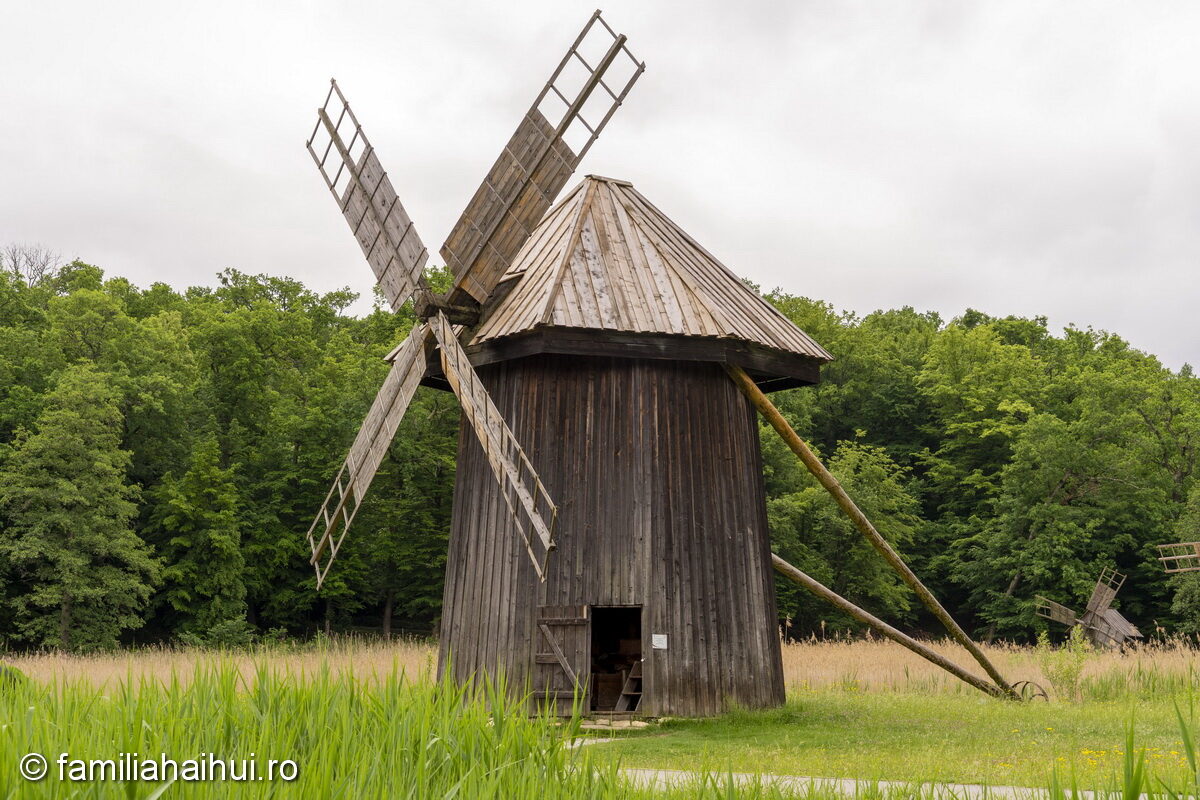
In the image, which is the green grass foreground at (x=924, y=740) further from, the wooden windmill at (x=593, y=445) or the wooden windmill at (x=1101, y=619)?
the wooden windmill at (x=1101, y=619)

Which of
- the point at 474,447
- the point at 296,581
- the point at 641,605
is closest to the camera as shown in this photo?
the point at 641,605

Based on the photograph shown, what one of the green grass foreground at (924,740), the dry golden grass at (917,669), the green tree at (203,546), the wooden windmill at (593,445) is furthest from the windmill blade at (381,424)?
the green tree at (203,546)

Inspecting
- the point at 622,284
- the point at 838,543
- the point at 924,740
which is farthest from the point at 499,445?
the point at 838,543

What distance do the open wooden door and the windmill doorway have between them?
891mm

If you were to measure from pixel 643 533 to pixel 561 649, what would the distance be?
4.95ft

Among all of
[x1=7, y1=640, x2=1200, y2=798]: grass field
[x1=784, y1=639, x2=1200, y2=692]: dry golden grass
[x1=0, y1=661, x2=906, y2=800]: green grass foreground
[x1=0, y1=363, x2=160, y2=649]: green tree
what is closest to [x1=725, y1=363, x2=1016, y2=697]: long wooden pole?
[x1=7, y1=640, x2=1200, y2=798]: grass field

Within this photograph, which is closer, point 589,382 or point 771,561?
point 589,382

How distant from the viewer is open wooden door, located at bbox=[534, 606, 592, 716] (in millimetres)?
12508

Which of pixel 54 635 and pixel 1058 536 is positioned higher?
pixel 1058 536

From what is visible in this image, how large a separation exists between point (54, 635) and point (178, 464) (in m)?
7.53

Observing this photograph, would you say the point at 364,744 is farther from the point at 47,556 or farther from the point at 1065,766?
the point at 47,556

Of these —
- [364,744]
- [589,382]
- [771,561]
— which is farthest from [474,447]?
[364,744]

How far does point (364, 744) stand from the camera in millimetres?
4875

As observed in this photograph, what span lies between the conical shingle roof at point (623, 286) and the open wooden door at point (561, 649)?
119 inches
